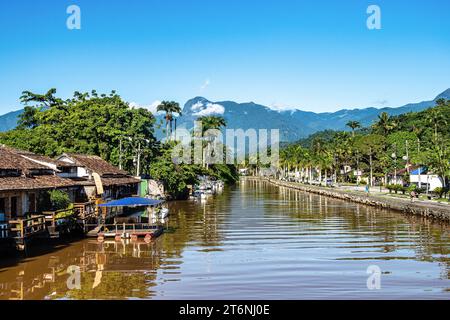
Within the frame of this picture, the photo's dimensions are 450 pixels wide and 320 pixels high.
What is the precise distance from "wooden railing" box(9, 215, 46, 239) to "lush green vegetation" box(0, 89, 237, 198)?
30032 millimetres

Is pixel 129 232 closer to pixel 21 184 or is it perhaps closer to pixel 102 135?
pixel 21 184

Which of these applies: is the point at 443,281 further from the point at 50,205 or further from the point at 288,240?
the point at 50,205

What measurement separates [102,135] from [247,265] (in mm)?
43973

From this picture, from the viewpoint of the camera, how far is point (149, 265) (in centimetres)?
2686

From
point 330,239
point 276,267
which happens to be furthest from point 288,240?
point 276,267

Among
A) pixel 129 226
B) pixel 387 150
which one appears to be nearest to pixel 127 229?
pixel 129 226

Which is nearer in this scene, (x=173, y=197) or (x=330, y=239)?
(x=330, y=239)

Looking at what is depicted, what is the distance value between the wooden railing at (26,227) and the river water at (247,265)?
136 cm

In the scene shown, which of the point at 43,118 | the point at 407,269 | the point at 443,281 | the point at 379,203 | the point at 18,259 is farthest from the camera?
the point at 43,118

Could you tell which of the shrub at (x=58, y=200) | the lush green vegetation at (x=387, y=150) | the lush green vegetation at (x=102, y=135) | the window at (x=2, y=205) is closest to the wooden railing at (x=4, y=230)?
the window at (x=2, y=205)

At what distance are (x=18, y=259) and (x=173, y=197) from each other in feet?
163

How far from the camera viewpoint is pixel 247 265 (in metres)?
26.5

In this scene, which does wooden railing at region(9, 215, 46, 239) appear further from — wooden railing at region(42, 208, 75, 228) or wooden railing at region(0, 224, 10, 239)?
wooden railing at region(42, 208, 75, 228)

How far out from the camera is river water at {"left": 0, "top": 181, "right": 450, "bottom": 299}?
69.2ft
